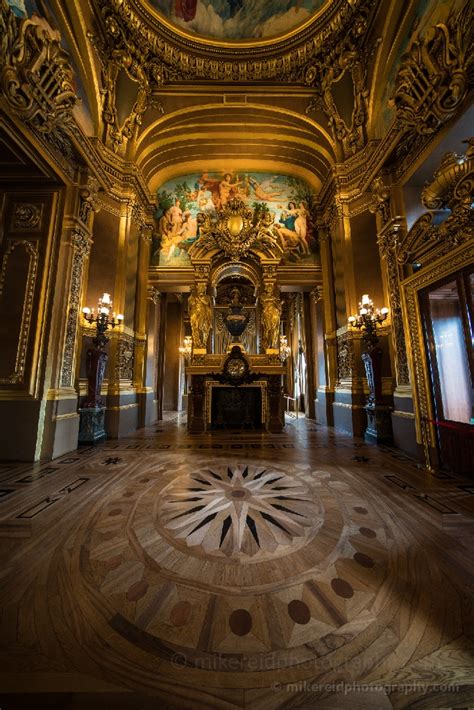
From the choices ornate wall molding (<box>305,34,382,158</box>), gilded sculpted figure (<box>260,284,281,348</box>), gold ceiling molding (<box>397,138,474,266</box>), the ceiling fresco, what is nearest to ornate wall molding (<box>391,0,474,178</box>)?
gold ceiling molding (<box>397,138,474,266</box>)

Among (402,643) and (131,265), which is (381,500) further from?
(131,265)

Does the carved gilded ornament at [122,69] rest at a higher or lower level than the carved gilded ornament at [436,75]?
higher

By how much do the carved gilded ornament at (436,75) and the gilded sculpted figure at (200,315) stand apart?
19.2 feet

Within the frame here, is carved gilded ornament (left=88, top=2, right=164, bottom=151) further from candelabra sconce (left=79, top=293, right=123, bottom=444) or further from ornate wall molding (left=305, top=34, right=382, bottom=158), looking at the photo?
candelabra sconce (left=79, top=293, right=123, bottom=444)

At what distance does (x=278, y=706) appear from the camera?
0.98 m

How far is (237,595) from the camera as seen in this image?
4.92ft

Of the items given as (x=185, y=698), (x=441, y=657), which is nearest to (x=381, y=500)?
(x=441, y=657)

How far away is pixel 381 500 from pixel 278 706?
7.24 ft

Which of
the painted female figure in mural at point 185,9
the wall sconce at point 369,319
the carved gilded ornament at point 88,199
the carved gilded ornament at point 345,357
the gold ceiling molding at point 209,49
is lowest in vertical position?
the carved gilded ornament at point 345,357

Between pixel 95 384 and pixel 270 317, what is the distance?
17.2ft

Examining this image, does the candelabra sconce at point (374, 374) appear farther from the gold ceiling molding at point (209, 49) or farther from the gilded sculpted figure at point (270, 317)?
the gold ceiling molding at point (209, 49)

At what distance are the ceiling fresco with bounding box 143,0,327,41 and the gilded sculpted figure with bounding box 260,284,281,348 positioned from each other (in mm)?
6308

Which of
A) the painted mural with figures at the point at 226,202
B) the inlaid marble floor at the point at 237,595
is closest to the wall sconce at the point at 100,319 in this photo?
the inlaid marble floor at the point at 237,595

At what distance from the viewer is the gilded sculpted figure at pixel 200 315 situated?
26.2 ft
